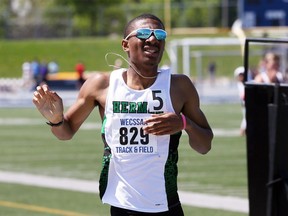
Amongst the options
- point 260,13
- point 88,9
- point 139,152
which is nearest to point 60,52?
point 88,9

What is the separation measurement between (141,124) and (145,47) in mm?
446

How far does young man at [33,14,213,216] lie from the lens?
5.93 m

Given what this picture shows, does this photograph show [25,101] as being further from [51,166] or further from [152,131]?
[152,131]

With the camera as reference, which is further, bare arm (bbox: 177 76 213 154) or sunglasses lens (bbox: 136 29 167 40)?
bare arm (bbox: 177 76 213 154)

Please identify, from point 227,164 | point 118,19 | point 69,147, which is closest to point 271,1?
point 69,147

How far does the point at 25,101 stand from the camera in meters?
44.5

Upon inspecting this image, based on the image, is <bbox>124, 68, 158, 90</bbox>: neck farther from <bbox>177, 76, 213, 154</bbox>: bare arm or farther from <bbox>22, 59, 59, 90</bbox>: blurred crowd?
<bbox>22, 59, 59, 90</bbox>: blurred crowd

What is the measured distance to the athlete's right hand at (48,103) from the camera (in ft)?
19.4

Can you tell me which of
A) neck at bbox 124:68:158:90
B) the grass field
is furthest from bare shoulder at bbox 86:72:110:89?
the grass field

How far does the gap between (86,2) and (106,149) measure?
246 ft

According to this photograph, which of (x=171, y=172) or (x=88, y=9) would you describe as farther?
(x=88, y=9)

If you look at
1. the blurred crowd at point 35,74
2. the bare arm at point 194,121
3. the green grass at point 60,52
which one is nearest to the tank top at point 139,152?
the bare arm at point 194,121

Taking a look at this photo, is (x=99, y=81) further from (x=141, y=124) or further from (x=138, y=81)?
(x=141, y=124)

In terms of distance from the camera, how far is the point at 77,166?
57.7ft
